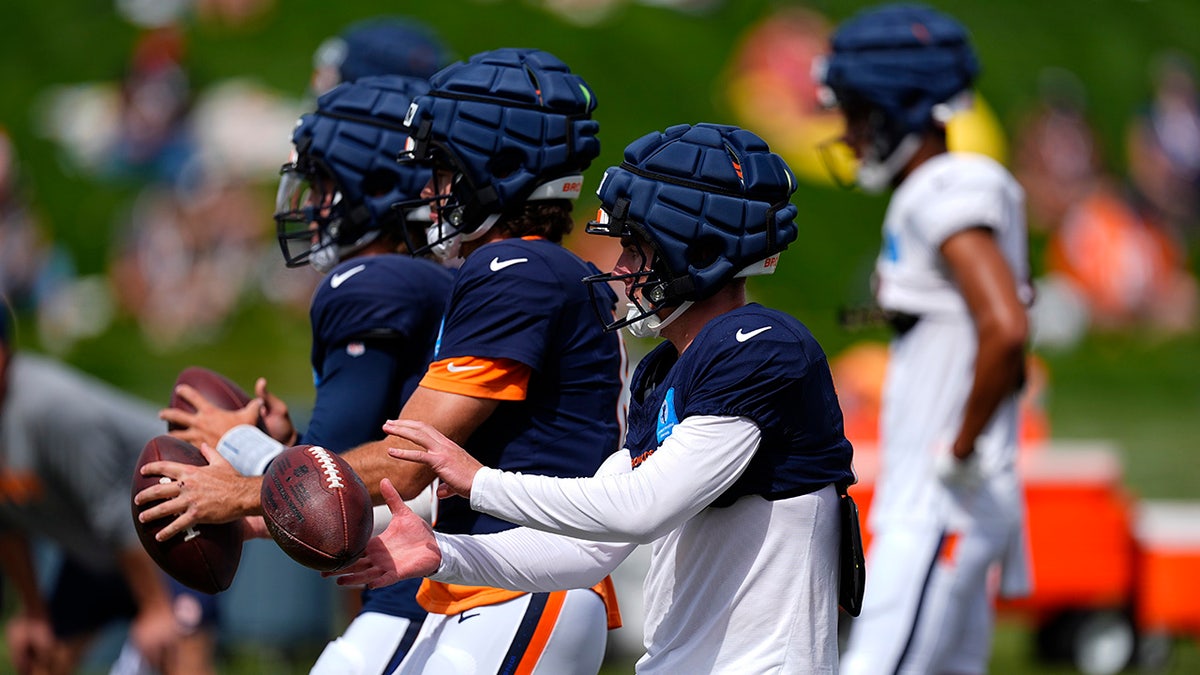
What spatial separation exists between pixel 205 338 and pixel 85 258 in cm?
163

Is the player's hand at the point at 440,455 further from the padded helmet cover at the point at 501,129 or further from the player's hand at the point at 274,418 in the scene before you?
the player's hand at the point at 274,418

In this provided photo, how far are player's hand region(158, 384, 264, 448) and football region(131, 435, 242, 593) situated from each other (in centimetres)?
23

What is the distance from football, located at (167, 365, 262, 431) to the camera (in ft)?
12.8

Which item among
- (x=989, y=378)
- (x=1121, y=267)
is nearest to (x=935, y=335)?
(x=989, y=378)

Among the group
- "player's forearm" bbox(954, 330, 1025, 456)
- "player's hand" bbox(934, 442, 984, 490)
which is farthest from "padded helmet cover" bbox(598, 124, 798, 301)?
"player's hand" bbox(934, 442, 984, 490)

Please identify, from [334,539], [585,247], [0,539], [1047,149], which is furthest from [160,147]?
[334,539]

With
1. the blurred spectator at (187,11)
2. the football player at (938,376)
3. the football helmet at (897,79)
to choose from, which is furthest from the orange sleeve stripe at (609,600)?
the blurred spectator at (187,11)

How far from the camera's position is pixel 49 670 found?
5.75m

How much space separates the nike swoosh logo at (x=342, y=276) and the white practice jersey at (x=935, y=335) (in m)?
2.02

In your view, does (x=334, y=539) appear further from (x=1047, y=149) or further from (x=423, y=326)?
(x=1047, y=149)

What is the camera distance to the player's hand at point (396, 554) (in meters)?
2.93

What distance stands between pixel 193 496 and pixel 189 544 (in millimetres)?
122

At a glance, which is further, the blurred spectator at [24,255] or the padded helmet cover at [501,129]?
the blurred spectator at [24,255]

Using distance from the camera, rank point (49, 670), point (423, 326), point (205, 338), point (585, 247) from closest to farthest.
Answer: point (423, 326), point (49, 670), point (585, 247), point (205, 338)
